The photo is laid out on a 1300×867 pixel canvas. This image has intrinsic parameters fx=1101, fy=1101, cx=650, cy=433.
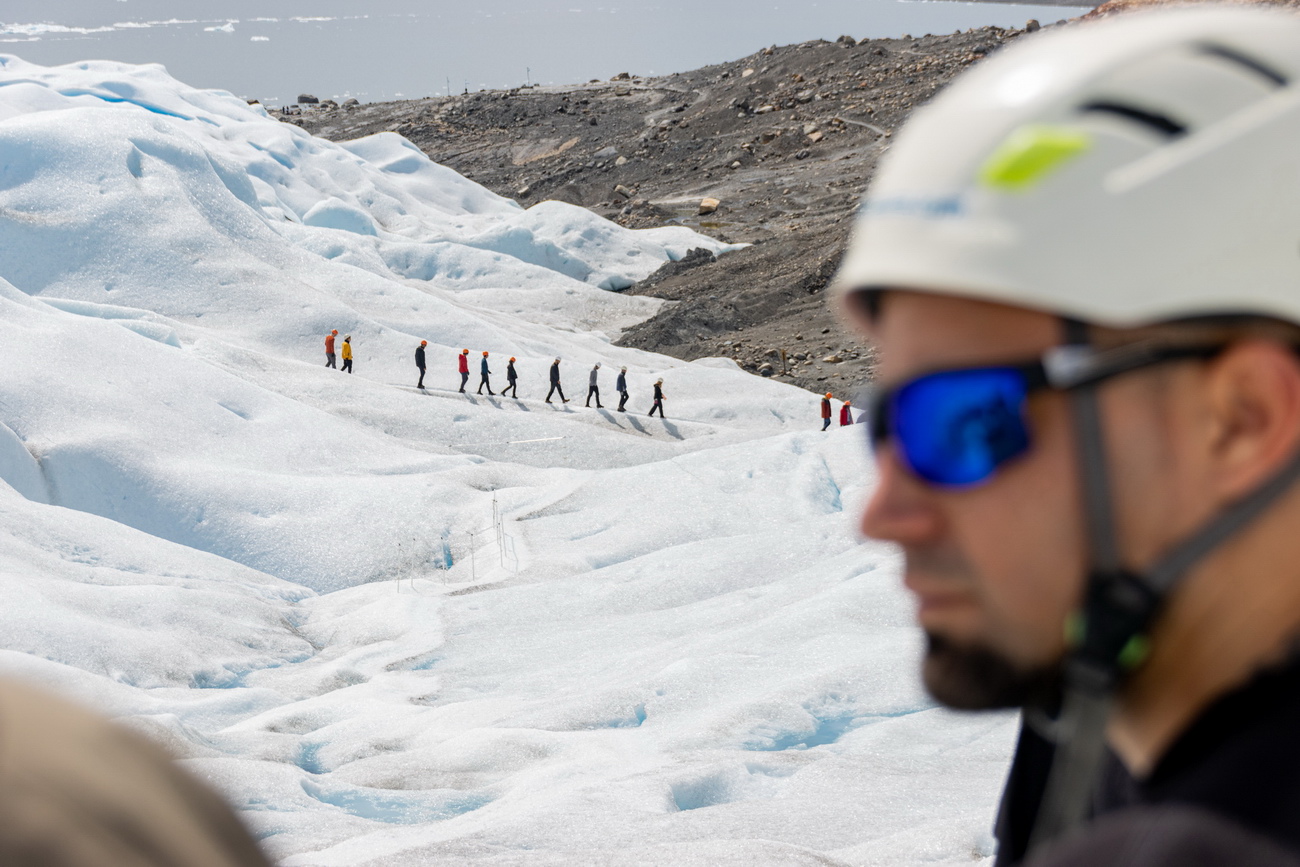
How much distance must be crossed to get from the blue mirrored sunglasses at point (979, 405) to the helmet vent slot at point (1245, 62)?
0.28 metres

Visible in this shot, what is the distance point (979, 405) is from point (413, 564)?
1209cm

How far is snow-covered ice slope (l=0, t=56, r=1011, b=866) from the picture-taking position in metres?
5.68

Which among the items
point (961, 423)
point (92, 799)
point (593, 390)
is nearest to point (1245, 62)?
point (961, 423)

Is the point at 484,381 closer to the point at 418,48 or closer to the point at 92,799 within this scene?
the point at 92,799

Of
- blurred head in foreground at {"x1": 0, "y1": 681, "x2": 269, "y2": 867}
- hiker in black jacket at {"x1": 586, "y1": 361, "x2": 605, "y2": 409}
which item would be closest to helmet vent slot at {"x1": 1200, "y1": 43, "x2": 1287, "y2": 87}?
blurred head in foreground at {"x1": 0, "y1": 681, "x2": 269, "y2": 867}

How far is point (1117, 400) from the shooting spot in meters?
1.04

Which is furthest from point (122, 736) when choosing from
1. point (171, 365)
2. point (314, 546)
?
point (171, 365)

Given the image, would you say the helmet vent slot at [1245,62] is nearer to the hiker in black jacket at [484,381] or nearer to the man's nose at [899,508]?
the man's nose at [899,508]

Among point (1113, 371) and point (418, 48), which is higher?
point (1113, 371)

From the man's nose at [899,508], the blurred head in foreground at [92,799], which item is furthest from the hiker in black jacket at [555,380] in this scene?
the blurred head in foreground at [92,799]

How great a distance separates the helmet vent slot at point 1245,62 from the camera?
1079 mm

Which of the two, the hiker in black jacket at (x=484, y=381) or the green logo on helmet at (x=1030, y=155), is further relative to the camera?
the hiker in black jacket at (x=484, y=381)

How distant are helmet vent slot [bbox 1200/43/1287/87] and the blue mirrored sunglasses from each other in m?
0.28

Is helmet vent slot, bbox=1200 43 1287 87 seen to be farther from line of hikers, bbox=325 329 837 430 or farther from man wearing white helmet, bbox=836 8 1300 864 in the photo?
line of hikers, bbox=325 329 837 430
